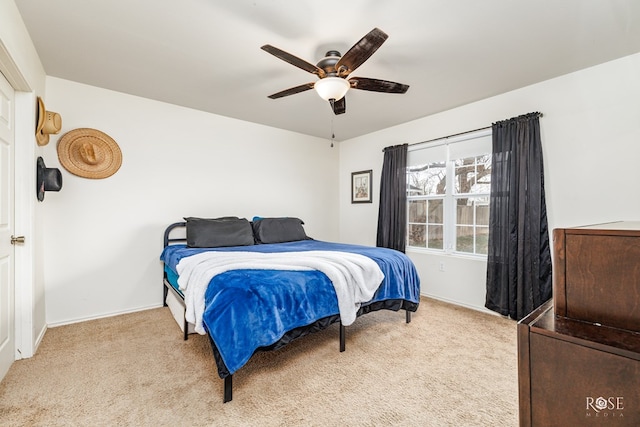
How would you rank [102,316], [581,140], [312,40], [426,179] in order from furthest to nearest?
[426,179] → [102,316] → [581,140] → [312,40]

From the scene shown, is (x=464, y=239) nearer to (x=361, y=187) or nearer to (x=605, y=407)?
(x=361, y=187)

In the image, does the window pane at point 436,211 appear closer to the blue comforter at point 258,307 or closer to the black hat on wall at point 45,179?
the blue comforter at point 258,307

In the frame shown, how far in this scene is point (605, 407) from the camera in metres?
0.56

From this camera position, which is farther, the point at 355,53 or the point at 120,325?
the point at 120,325

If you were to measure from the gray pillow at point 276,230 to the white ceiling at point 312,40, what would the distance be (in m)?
1.52

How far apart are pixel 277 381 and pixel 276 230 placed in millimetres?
2019

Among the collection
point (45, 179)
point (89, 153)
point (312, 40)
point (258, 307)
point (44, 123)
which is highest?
point (312, 40)

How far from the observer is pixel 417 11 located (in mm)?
1859

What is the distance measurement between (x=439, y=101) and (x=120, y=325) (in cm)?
412

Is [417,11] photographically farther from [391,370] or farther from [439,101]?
[391,370]

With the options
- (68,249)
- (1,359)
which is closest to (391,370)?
(1,359)

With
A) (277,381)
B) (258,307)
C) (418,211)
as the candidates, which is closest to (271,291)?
(258,307)

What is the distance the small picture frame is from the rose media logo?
4.08 metres

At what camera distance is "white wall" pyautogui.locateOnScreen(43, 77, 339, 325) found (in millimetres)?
2855
